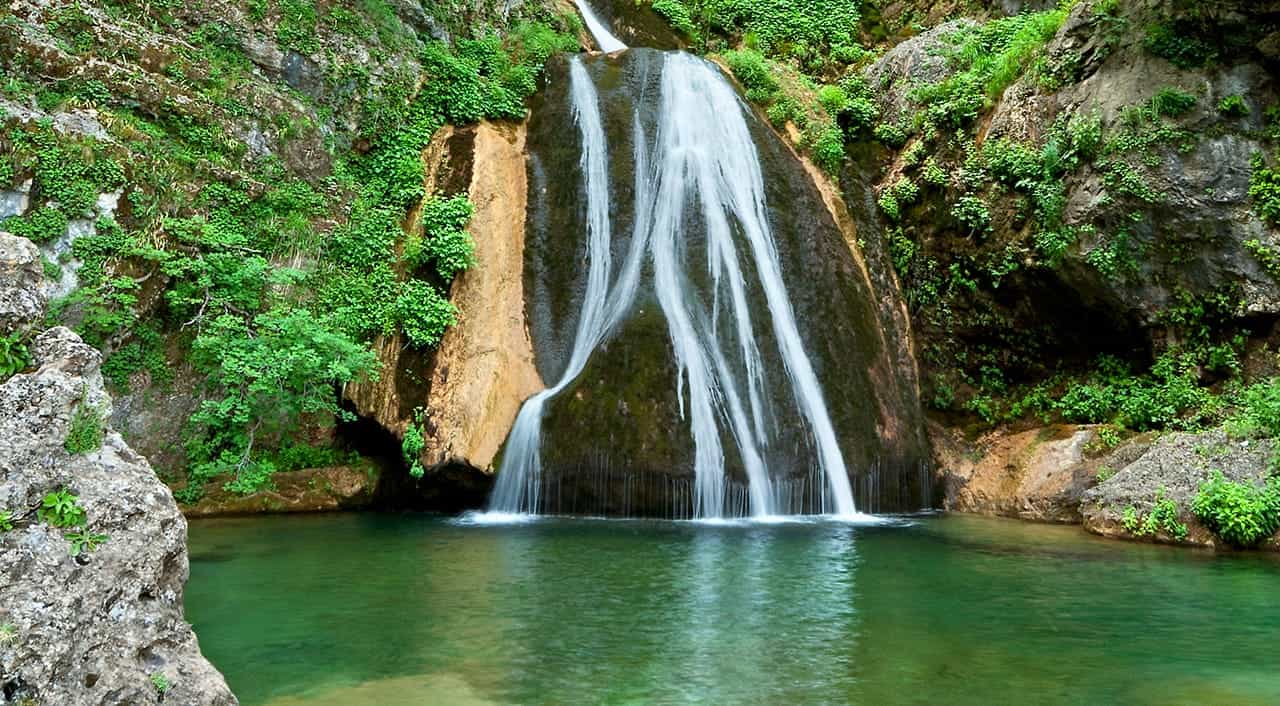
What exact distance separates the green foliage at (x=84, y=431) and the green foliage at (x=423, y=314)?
872cm

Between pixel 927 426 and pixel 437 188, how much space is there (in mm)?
9300

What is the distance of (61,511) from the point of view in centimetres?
348

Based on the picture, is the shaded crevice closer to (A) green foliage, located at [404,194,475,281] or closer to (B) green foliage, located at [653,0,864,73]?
(A) green foliage, located at [404,194,475,281]

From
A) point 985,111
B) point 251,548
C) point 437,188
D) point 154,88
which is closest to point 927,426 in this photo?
point 985,111

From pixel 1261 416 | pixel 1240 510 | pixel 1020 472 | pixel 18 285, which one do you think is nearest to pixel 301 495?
pixel 18 285

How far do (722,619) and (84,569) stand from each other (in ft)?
14.2

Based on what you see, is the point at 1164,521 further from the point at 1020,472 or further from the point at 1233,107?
the point at 1233,107

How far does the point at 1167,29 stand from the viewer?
1287 cm

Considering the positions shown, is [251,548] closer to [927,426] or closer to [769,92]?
[927,426]

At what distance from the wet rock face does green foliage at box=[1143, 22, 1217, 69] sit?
553 cm

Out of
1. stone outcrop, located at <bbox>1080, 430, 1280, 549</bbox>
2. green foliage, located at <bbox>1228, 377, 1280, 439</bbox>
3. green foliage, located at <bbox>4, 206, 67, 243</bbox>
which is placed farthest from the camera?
green foliage, located at <bbox>4, 206, 67, 243</bbox>

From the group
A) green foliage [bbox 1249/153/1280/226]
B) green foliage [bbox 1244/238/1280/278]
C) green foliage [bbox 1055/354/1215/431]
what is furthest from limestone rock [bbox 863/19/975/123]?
green foliage [bbox 1244/238/1280/278]

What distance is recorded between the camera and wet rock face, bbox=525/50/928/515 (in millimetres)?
11445

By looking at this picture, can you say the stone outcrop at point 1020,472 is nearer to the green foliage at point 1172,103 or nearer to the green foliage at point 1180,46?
Answer: the green foliage at point 1172,103
